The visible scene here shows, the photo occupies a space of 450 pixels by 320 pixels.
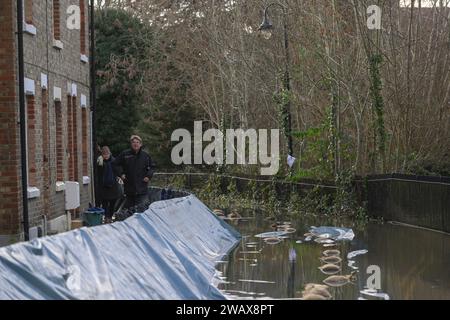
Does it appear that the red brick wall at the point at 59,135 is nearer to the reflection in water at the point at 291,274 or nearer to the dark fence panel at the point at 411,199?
the reflection in water at the point at 291,274

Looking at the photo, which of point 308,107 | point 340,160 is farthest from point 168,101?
point 340,160

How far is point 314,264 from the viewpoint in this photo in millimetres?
17203

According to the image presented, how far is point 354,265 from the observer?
16.9 meters

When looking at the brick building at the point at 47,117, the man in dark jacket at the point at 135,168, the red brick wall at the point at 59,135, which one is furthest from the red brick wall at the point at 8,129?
the red brick wall at the point at 59,135

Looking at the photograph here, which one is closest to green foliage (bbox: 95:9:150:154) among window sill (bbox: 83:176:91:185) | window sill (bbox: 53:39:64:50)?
window sill (bbox: 83:176:91:185)

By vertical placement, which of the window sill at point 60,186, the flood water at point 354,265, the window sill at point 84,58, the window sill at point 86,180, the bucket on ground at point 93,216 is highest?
the window sill at point 84,58

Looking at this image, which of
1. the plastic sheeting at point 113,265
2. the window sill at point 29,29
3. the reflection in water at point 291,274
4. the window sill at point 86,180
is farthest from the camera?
the window sill at point 86,180

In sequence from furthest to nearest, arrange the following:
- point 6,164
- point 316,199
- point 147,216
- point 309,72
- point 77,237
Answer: point 309,72
point 316,199
point 6,164
point 147,216
point 77,237

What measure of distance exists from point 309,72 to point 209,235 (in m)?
14.5

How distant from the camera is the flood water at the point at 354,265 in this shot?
13.9m

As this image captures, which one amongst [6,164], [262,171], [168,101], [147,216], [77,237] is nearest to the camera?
[77,237]

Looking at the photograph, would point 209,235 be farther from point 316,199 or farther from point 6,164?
point 316,199

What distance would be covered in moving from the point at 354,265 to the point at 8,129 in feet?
21.6

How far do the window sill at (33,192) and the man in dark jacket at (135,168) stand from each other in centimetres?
164
